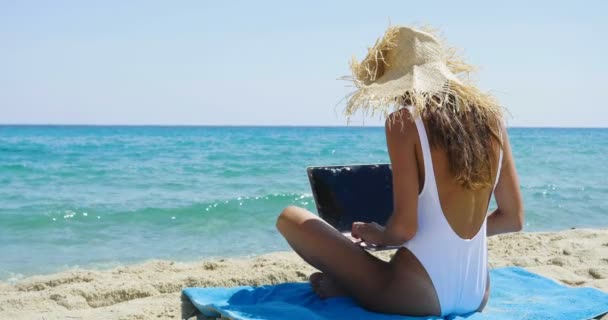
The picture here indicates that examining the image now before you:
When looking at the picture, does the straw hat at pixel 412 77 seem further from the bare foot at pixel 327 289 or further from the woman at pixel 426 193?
the bare foot at pixel 327 289

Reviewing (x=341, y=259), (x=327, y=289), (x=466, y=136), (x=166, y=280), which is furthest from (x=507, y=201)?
(x=166, y=280)

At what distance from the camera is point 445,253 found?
2877mm

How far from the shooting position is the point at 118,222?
8.22 metres

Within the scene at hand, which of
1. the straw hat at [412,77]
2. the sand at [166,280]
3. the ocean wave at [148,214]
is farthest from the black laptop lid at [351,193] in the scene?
the ocean wave at [148,214]

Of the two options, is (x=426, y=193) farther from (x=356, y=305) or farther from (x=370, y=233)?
(x=356, y=305)

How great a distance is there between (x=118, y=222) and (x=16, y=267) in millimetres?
2394

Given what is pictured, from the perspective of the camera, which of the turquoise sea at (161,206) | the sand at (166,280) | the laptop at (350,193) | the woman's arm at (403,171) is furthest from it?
the turquoise sea at (161,206)

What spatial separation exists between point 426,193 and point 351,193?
3.05ft

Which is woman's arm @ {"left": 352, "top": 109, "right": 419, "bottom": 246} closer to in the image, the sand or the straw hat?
the straw hat

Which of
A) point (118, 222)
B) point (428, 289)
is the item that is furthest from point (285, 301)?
point (118, 222)

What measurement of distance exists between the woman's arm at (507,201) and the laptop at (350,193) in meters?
0.71

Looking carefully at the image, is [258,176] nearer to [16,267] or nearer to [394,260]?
[16,267]

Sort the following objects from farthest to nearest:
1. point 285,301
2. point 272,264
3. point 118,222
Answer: point 118,222, point 272,264, point 285,301

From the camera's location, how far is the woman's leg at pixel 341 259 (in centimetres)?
301
